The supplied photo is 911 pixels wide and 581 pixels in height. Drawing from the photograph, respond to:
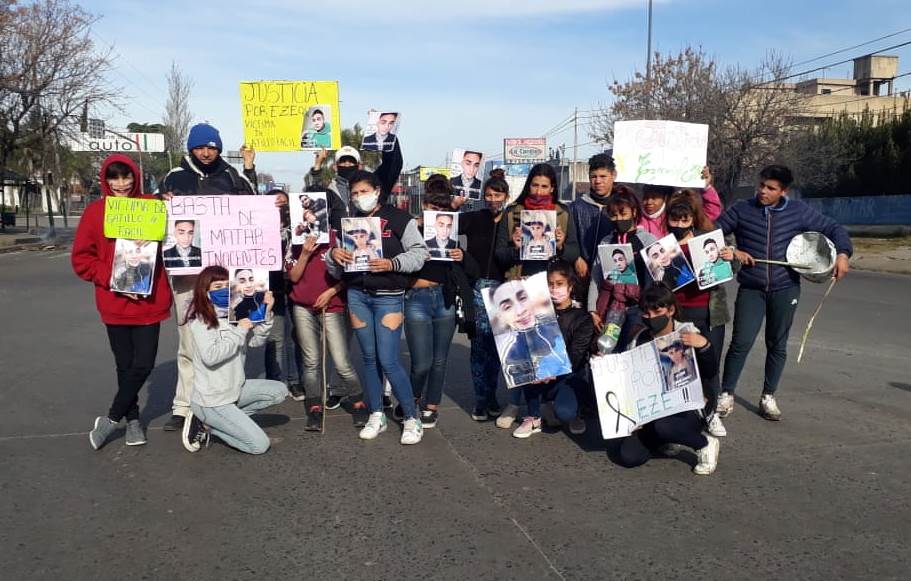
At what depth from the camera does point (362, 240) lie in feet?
16.9

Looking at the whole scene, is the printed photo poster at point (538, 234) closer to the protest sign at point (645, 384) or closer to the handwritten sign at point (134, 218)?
the protest sign at point (645, 384)

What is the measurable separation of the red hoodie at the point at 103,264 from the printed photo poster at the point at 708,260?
142 inches

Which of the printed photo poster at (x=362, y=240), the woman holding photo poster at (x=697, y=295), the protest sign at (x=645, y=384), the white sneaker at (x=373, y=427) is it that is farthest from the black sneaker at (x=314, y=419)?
the woman holding photo poster at (x=697, y=295)

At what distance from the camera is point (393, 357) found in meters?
5.30

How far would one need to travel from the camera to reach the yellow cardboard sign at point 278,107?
317 inches

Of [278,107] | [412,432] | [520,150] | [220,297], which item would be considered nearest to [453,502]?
[412,432]

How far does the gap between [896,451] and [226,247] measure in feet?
15.3

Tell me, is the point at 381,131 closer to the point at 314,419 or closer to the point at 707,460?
the point at 314,419

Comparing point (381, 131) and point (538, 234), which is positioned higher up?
point (381, 131)

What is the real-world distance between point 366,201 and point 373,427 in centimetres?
155

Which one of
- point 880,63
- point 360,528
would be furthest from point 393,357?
point 880,63

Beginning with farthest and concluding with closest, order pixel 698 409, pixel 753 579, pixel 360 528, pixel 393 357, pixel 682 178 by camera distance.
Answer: pixel 682 178 < pixel 393 357 < pixel 698 409 < pixel 360 528 < pixel 753 579

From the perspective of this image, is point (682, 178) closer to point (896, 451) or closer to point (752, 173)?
point (896, 451)

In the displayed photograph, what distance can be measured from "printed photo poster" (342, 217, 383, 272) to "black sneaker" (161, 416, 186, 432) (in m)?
1.72
